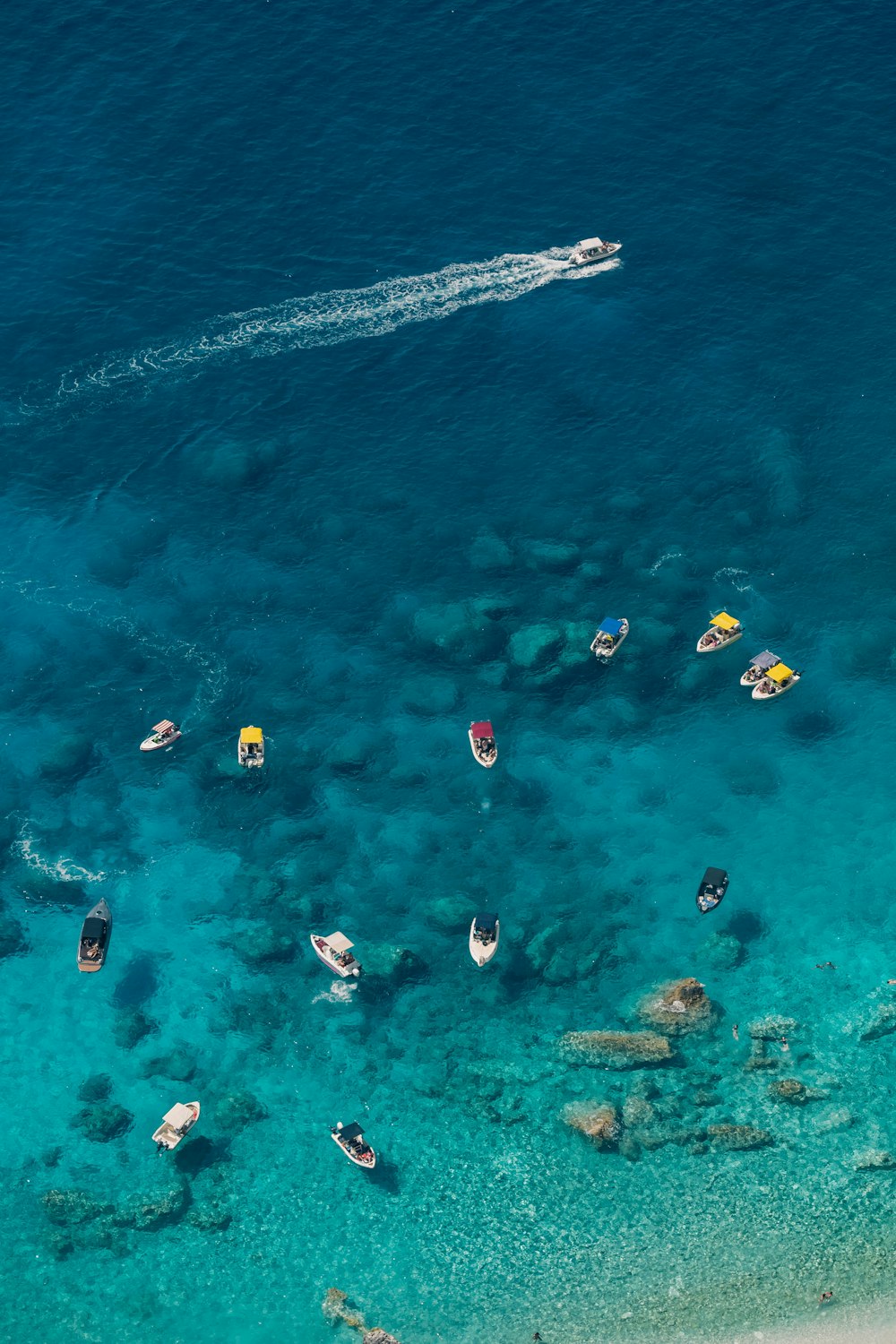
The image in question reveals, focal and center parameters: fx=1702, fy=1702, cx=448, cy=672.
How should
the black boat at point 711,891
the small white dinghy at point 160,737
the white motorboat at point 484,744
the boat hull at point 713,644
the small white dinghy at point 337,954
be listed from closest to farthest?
the small white dinghy at point 337,954 < the black boat at point 711,891 < the white motorboat at point 484,744 < the small white dinghy at point 160,737 < the boat hull at point 713,644

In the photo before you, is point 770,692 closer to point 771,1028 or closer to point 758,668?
point 758,668

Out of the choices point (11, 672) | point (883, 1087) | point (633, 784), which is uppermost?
point (11, 672)

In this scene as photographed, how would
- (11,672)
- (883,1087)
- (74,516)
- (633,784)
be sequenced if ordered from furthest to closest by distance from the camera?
(74,516) < (11,672) < (633,784) < (883,1087)

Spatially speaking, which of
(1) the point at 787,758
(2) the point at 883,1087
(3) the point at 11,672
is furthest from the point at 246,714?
(2) the point at 883,1087

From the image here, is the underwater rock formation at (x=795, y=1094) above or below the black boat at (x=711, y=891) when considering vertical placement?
below

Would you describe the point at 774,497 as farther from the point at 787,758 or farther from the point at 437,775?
the point at 437,775

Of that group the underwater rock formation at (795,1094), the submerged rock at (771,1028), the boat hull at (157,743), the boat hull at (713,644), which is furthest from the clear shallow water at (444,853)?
the submerged rock at (771,1028)

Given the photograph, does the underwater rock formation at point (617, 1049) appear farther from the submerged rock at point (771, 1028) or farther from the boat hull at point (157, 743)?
the boat hull at point (157, 743)
